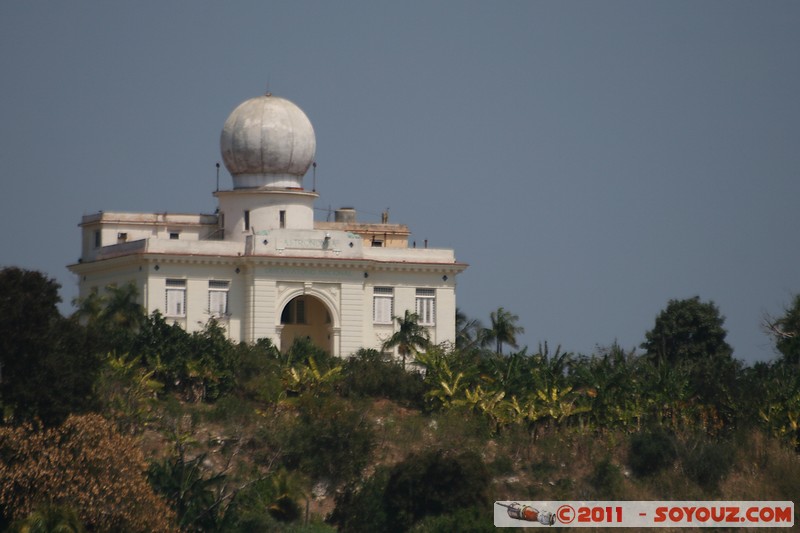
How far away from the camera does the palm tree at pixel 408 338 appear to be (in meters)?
78.1

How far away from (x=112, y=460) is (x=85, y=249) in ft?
87.8

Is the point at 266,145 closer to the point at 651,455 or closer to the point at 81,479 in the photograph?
the point at 651,455

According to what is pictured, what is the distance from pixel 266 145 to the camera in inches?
3155

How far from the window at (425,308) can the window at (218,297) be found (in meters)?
8.38

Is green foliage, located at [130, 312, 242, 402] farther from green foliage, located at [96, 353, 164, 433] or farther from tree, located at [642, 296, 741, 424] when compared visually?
tree, located at [642, 296, 741, 424]

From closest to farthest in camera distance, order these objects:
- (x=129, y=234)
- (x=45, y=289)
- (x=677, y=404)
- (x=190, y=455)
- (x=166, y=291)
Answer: (x=45, y=289) < (x=190, y=455) < (x=677, y=404) < (x=166, y=291) < (x=129, y=234)

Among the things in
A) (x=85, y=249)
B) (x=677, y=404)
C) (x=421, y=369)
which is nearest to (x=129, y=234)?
(x=85, y=249)

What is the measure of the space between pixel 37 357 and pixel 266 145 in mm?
21554

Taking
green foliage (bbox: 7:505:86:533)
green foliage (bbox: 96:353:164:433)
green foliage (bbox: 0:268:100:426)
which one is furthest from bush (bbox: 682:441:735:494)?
green foliage (bbox: 7:505:86:533)

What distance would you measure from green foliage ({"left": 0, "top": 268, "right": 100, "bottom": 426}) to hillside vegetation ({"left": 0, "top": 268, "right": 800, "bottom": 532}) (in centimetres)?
7

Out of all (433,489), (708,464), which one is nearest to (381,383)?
(433,489)

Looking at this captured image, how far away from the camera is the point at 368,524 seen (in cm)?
6359

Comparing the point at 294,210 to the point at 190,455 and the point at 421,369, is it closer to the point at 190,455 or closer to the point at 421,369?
the point at 421,369

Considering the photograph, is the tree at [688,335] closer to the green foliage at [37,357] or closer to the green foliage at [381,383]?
the green foliage at [381,383]
